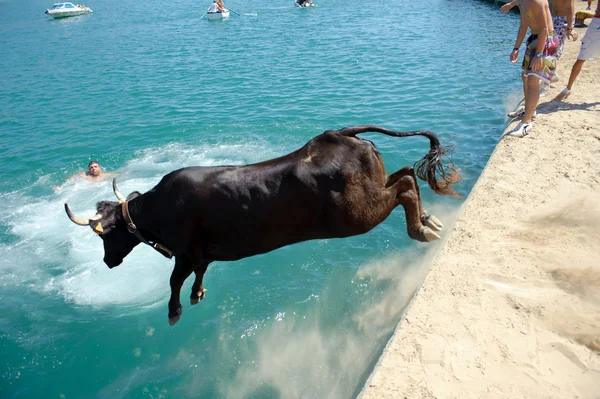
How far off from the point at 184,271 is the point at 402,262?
3.44 m

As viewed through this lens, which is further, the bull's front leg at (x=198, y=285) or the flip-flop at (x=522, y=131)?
the flip-flop at (x=522, y=131)

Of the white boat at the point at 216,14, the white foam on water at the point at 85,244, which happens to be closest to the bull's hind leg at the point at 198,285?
the white foam on water at the point at 85,244

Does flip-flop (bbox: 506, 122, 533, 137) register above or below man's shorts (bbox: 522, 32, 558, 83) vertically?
below

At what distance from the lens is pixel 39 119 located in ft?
47.0

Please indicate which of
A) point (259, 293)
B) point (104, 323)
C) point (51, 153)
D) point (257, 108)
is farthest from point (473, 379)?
point (51, 153)

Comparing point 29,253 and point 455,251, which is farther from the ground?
point 455,251

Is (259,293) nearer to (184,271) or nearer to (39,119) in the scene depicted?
(184,271)

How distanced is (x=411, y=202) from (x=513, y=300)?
144 centimetres

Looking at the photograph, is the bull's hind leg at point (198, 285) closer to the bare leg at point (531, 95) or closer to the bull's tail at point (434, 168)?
the bull's tail at point (434, 168)

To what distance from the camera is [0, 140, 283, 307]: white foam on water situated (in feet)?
23.0

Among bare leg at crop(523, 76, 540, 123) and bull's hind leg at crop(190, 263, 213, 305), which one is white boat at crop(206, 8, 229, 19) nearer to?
bare leg at crop(523, 76, 540, 123)

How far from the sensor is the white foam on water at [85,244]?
6996 millimetres

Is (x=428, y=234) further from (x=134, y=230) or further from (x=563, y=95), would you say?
(x=563, y=95)

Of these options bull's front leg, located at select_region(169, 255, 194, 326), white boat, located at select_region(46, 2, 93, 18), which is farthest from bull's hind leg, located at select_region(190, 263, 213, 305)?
white boat, located at select_region(46, 2, 93, 18)
